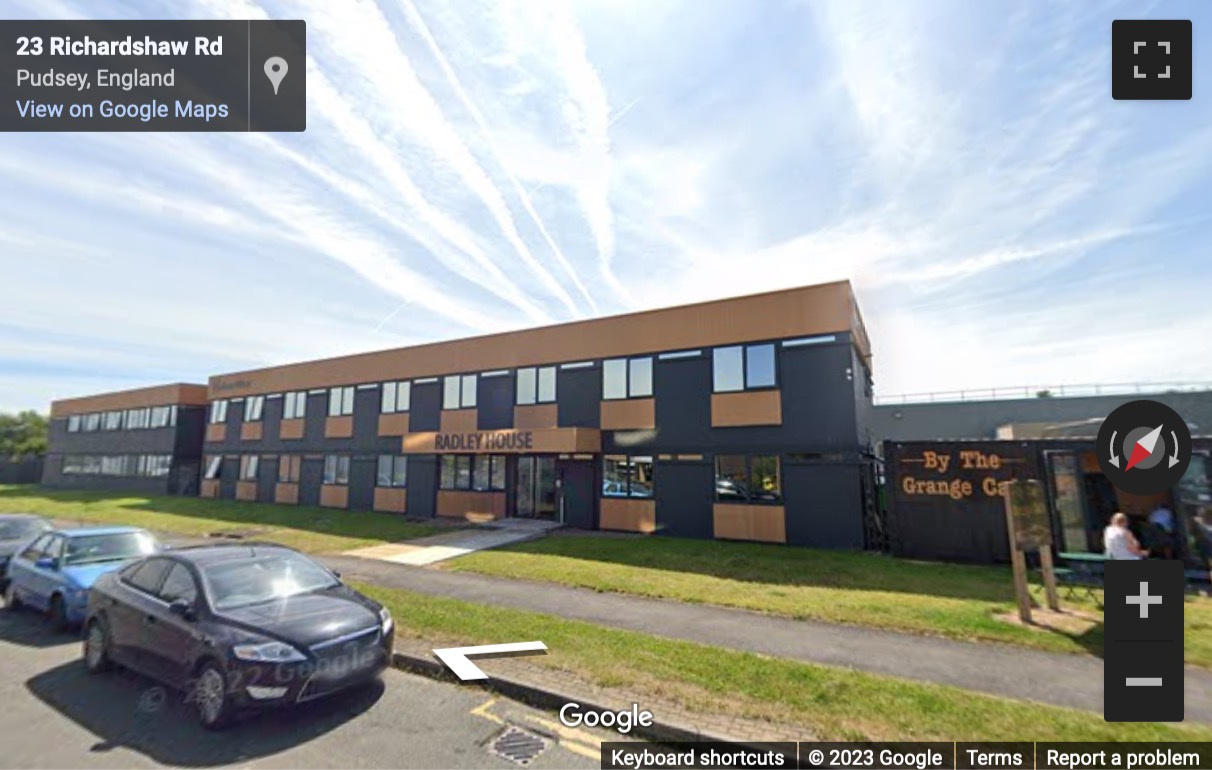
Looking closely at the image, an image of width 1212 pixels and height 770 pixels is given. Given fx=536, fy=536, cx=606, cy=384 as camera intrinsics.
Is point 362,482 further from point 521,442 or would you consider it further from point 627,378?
point 627,378

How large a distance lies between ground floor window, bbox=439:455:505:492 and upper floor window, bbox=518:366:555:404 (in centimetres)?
275

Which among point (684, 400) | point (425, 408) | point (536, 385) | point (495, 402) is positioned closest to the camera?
point (684, 400)

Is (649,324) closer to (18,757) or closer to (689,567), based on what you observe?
(689,567)

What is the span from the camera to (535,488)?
20406mm

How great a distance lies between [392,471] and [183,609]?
19.7m

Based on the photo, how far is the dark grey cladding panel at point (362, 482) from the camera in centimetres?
2489

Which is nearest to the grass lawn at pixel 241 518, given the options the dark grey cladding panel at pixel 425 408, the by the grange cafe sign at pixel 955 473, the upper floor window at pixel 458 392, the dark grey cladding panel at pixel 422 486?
the dark grey cladding panel at pixel 422 486

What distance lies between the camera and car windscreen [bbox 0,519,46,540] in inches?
447

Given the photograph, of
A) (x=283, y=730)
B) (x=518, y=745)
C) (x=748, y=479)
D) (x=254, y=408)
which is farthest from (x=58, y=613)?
(x=254, y=408)

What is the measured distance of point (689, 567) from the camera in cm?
1219

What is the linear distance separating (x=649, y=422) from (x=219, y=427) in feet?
98.2

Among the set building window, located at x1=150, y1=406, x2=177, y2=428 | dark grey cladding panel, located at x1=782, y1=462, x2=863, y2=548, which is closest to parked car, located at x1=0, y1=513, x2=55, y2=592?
dark grey cladding panel, located at x1=782, y1=462, x2=863, y2=548

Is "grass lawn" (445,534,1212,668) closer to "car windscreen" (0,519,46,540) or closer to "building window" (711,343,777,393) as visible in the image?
"building window" (711,343,777,393)

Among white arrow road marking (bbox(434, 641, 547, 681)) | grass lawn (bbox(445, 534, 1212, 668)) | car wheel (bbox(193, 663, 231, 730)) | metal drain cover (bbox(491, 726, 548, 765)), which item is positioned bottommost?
grass lawn (bbox(445, 534, 1212, 668))
